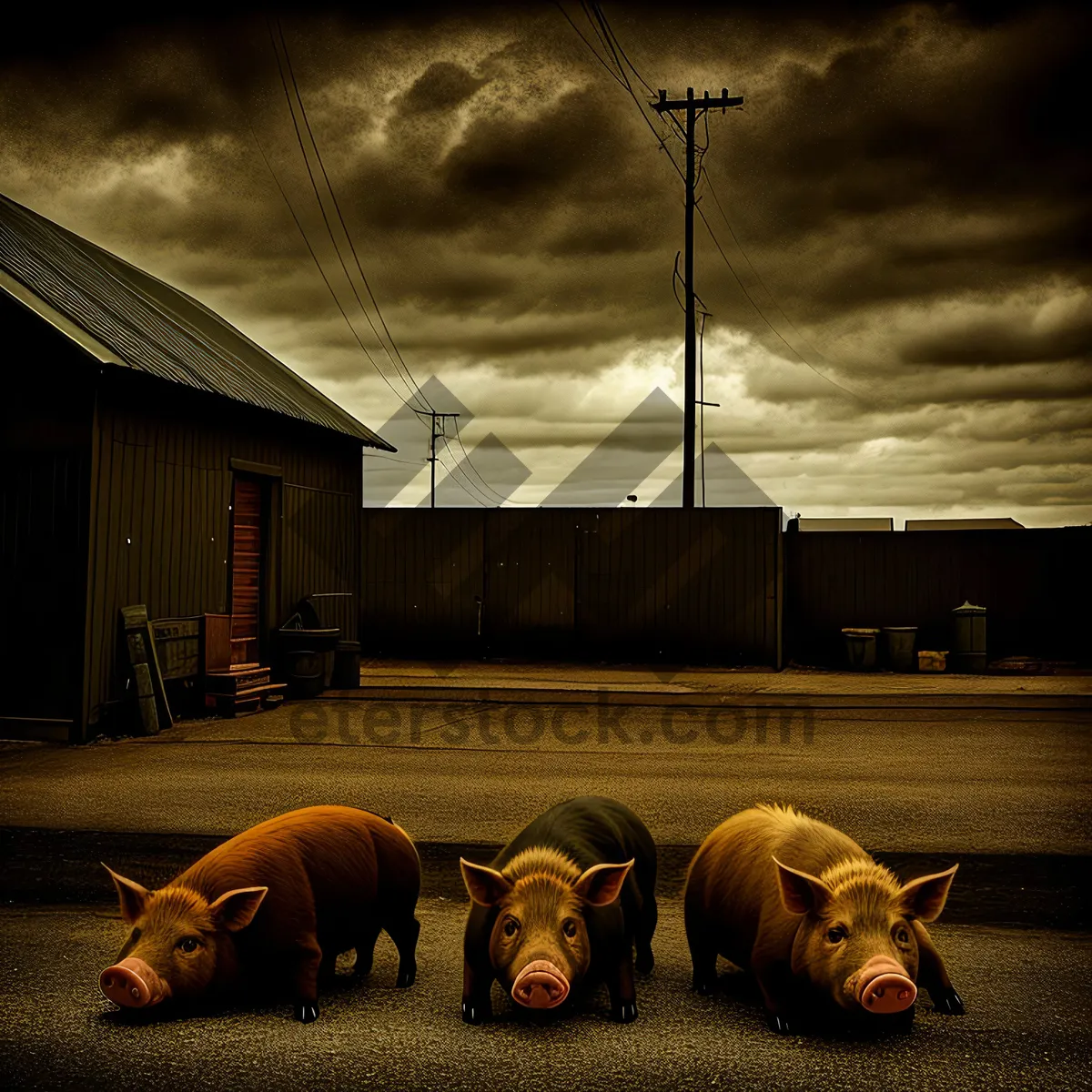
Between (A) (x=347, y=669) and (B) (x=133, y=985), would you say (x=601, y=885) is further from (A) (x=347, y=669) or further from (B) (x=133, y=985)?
(A) (x=347, y=669)

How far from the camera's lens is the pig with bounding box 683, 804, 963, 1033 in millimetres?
3152

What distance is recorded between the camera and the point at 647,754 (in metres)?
9.78

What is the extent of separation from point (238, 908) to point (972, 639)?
17272mm

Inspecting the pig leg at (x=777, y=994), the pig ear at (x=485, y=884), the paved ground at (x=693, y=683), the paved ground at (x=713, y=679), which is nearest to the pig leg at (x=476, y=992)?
the pig ear at (x=485, y=884)

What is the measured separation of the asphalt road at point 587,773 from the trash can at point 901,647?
5691 millimetres

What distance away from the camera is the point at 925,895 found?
10.7 ft

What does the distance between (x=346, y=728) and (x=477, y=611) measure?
8.87 meters

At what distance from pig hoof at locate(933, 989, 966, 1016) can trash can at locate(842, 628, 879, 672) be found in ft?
51.1

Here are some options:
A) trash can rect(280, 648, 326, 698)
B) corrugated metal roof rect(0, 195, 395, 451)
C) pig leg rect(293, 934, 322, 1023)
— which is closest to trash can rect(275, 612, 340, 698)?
trash can rect(280, 648, 326, 698)

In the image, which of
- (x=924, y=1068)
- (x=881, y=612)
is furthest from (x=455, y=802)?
(x=881, y=612)

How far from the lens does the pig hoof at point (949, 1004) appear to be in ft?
12.0

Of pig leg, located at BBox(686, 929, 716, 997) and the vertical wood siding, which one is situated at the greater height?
the vertical wood siding

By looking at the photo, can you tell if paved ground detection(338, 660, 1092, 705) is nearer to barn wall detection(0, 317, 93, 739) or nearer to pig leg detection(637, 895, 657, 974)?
barn wall detection(0, 317, 93, 739)

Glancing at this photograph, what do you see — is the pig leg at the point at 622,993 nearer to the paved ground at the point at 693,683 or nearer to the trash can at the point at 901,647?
the paved ground at the point at 693,683
